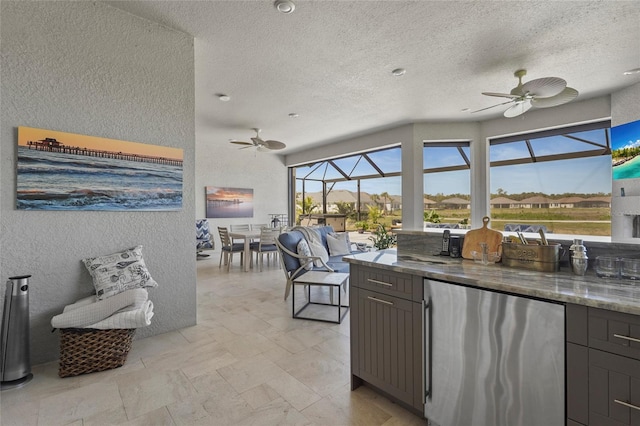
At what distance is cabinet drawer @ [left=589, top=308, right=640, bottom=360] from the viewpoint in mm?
1008

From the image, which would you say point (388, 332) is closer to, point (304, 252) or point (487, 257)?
point (487, 257)

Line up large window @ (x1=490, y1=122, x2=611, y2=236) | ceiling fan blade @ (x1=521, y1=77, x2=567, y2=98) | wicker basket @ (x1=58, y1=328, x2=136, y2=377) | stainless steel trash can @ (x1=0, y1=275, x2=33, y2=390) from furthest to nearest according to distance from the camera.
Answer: large window @ (x1=490, y1=122, x2=611, y2=236)
ceiling fan blade @ (x1=521, y1=77, x2=567, y2=98)
wicker basket @ (x1=58, y1=328, x2=136, y2=377)
stainless steel trash can @ (x1=0, y1=275, x2=33, y2=390)

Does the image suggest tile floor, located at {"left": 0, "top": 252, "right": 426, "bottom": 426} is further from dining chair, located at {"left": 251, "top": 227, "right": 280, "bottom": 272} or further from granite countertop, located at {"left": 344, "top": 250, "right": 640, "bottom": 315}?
dining chair, located at {"left": 251, "top": 227, "right": 280, "bottom": 272}

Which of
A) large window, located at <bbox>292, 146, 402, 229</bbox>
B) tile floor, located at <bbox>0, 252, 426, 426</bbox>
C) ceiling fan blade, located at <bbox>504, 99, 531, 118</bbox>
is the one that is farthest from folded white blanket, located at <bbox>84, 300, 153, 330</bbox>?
large window, located at <bbox>292, 146, 402, 229</bbox>

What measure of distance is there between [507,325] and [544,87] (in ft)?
9.44

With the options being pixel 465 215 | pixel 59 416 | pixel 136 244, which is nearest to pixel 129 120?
pixel 136 244

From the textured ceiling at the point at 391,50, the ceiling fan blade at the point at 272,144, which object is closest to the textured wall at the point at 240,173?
the ceiling fan blade at the point at 272,144

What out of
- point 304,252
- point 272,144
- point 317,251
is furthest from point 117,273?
point 272,144

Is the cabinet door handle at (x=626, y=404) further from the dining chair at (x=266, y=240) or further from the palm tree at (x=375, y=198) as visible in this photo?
the palm tree at (x=375, y=198)

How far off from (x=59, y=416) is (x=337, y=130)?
19.1 ft

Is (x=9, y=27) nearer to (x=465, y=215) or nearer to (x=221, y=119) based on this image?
(x=221, y=119)

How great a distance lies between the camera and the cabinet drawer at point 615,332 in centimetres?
101

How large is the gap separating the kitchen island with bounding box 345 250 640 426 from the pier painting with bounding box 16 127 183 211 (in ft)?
6.43

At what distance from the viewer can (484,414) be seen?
1379 millimetres
